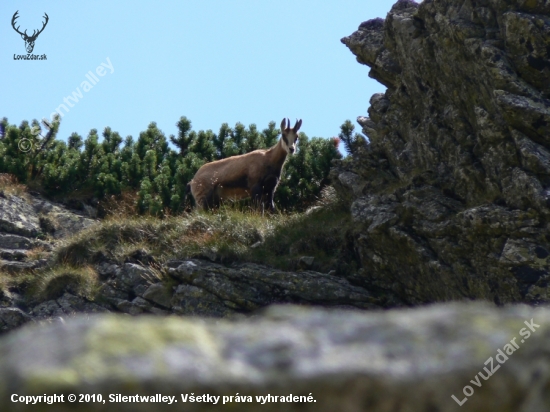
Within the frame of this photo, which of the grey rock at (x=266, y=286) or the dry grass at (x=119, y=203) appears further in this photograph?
the dry grass at (x=119, y=203)

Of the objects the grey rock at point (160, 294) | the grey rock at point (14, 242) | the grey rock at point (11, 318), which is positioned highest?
the grey rock at point (14, 242)

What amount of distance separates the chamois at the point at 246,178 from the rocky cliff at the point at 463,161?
4.29 meters

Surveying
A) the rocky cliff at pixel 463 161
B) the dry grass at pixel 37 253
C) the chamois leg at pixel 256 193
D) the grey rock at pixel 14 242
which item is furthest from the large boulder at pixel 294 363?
the grey rock at pixel 14 242

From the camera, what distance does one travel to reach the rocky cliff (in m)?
10.7

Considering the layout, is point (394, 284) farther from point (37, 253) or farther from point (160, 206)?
point (37, 253)

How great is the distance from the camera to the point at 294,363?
220 centimetres

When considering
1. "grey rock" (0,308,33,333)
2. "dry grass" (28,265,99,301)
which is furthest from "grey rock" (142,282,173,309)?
"grey rock" (0,308,33,333)

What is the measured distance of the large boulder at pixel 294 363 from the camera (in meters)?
2.04

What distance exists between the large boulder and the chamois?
1688cm

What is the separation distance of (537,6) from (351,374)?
11.1m

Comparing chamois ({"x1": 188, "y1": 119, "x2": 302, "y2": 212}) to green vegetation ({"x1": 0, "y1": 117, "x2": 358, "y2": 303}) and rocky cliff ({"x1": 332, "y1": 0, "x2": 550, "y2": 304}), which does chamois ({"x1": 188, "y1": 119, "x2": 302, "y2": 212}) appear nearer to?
green vegetation ({"x1": 0, "y1": 117, "x2": 358, "y2": 303})

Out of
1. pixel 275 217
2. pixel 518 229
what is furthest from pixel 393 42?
pixel 518 229

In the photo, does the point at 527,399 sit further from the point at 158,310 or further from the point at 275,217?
the point at 275,217
